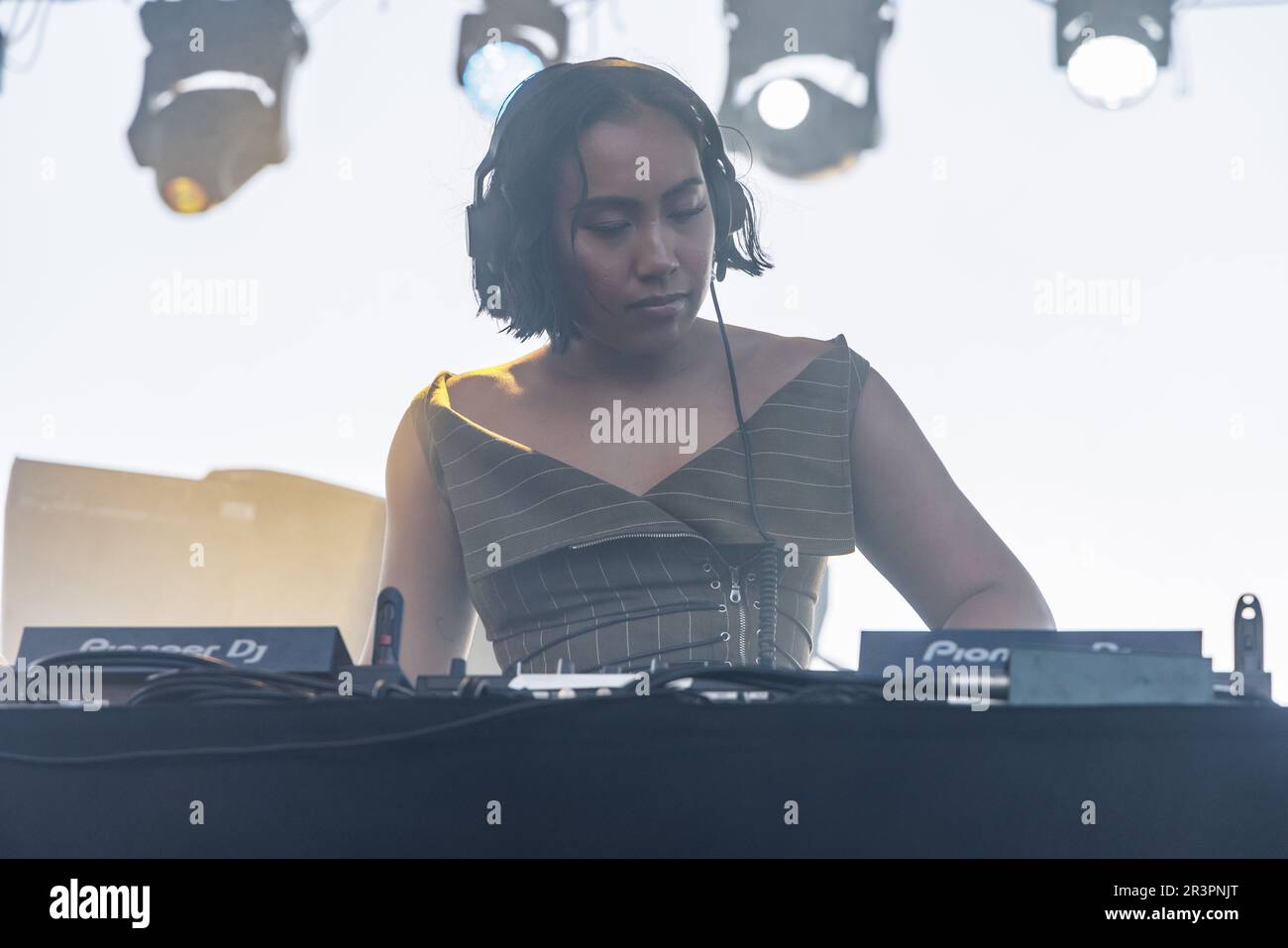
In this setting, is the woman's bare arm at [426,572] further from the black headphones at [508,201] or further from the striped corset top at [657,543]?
the black headphones at [508,201]

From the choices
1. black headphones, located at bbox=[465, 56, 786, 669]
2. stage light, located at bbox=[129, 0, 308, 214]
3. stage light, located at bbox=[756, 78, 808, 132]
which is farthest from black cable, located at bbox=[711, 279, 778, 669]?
stage light, located at bbox=[129, 0, 308, 214]

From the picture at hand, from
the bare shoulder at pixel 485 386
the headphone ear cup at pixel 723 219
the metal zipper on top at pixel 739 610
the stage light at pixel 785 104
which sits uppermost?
the stage light at pixel 785 104

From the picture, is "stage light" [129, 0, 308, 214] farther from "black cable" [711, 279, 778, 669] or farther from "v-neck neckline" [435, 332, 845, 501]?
"black cable" [711, 279, 778, 669]

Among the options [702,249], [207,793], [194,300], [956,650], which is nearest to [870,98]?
[194,300]

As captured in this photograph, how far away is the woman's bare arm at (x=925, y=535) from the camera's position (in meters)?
1.26

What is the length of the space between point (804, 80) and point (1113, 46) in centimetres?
56

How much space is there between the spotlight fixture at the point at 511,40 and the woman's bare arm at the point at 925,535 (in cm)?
152

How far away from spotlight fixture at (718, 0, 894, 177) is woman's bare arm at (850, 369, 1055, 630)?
141 cm

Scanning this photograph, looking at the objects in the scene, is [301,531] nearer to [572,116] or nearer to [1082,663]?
[572,116]

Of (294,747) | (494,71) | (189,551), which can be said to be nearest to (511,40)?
(494,71)

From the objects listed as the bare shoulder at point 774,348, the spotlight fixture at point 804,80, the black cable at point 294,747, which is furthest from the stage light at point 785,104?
the black cable at point 294,747

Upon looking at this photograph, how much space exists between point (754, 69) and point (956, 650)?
85.0 inches
